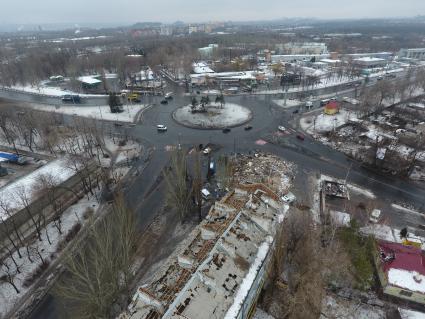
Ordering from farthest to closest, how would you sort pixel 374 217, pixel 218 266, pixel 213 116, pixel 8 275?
pixel 213 116 < pixel 374 217 < pixel 8 275 < pixel 218 266

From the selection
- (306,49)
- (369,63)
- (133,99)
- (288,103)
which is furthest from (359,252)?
(306,49)

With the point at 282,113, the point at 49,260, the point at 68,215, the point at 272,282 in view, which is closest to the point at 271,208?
the point at 272,282

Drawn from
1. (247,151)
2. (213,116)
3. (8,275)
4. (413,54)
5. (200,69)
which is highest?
(413,54)

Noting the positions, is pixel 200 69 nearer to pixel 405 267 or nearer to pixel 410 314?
pixel 405 267

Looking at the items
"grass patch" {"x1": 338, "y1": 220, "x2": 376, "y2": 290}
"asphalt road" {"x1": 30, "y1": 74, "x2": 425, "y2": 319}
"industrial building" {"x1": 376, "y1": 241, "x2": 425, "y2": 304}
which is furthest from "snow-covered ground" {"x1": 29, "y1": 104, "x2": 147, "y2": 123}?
"industrial building" {"x1": 376, "y1": 241, "x2": 425, "y2": 304}

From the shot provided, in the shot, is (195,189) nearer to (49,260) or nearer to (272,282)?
(272,282)

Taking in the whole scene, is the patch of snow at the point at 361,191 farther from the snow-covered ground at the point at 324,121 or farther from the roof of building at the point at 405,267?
the snow-covered ground at the point at 324,121

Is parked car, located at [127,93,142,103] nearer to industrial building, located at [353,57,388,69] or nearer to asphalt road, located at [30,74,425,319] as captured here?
asphalt road, located at [30,74,425,319]

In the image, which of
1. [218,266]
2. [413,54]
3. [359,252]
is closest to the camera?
[218,266]
